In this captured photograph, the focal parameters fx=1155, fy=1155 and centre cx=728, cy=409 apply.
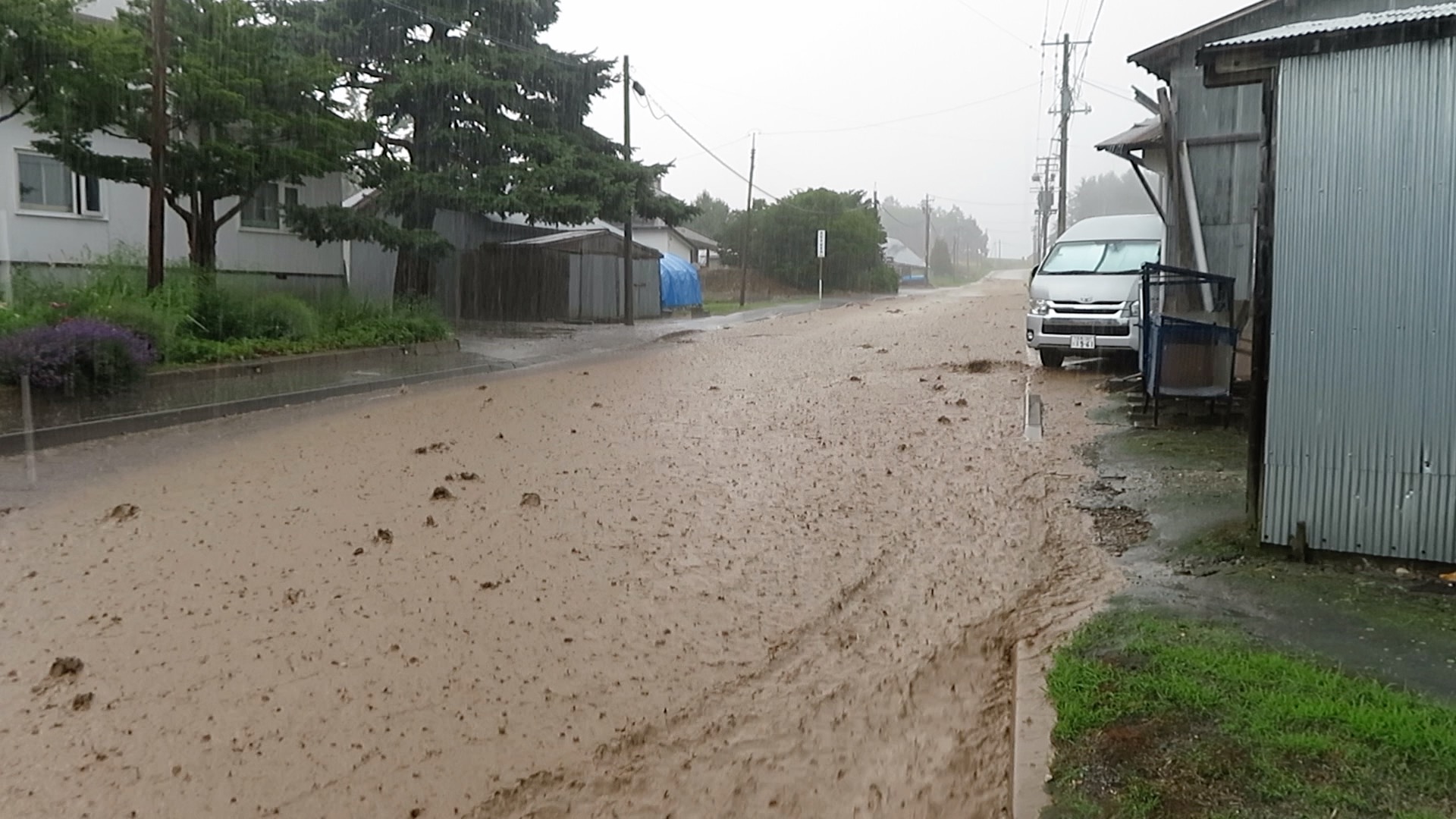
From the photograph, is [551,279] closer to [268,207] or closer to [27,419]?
[268,207]

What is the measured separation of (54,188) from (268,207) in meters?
4.53

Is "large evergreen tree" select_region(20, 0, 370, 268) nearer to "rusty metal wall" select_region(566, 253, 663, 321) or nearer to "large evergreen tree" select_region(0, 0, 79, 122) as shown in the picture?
"large evergreen tree" select_region(0, 0, 79, 122)

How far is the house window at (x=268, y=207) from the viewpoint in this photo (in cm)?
2311

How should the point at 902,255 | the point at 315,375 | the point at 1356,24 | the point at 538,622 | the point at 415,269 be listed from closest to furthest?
the point at 1356,24, the point at 538,622, the point at 315,375, the point at 415,269, the point at 902,255

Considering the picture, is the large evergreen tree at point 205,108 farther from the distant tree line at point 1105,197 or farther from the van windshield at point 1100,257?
the distant tree line at point 1105,197

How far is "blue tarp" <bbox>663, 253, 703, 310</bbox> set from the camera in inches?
1483

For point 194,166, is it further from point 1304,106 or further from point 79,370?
point 1304,106

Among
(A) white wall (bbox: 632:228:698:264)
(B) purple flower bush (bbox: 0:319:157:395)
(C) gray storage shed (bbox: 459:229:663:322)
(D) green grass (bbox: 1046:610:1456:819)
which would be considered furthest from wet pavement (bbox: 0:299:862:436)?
(A) white wall (bbox: 632:228:698:264)

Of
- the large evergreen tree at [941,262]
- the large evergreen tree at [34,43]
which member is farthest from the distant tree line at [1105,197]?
the large evergreen tree at [34,43]

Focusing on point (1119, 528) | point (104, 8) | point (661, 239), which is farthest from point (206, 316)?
point (661, 239)

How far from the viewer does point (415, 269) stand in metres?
25.0

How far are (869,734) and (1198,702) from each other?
121 centimetres

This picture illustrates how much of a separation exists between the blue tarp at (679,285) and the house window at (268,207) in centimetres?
1485

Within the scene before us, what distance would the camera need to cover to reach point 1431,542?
5.42 metres
